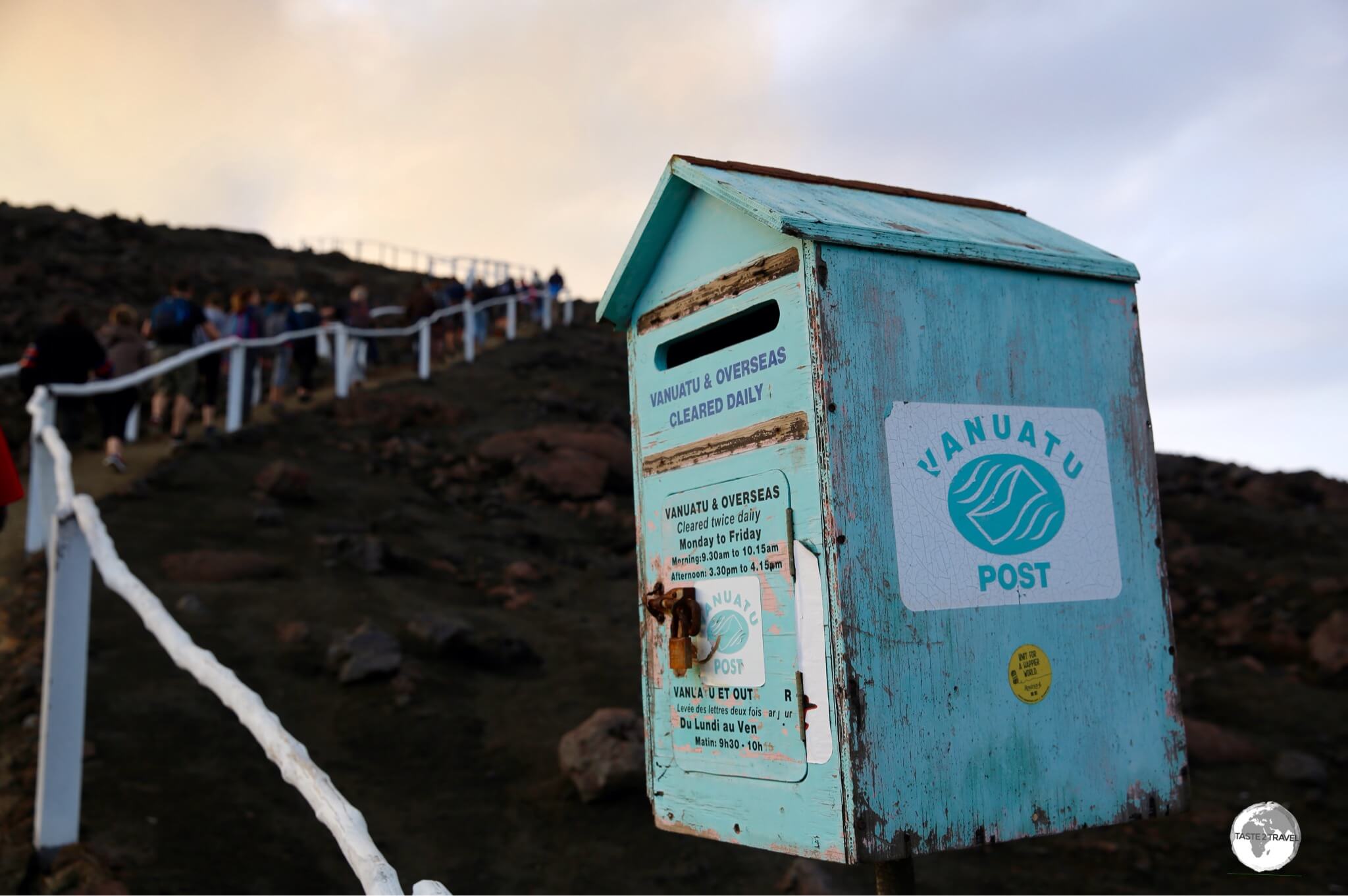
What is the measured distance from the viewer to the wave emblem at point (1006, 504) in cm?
219

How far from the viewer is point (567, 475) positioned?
1153 cm

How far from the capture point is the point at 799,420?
213cm

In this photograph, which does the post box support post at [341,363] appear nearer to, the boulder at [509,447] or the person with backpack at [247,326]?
the person with backpack at [247,326]

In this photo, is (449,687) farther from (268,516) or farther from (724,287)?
(724,287)

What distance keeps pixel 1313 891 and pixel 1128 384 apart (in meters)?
4.62

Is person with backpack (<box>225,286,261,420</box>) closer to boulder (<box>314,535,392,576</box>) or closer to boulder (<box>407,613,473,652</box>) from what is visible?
boulder (<box>314,535,392,576</box>)

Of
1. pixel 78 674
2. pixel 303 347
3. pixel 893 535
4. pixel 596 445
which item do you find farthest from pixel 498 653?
pixel 303 347

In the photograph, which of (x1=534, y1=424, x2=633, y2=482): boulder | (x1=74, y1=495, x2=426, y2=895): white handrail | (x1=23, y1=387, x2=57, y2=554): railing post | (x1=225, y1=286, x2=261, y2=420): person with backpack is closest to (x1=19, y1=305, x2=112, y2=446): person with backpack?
(x1=23, y1=387, x2=57, y2=554): railing post

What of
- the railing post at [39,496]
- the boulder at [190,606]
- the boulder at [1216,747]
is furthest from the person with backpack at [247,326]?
the boulder at [1216,747]

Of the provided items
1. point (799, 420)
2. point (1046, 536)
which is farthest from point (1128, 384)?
point (799, 420)

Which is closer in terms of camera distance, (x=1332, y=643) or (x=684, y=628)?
(x=684, y=628)

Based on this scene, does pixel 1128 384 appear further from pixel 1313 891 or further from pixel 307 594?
pixel 307 594

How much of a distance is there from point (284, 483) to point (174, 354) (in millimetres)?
2388

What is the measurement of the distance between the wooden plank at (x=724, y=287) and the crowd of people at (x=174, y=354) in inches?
278
